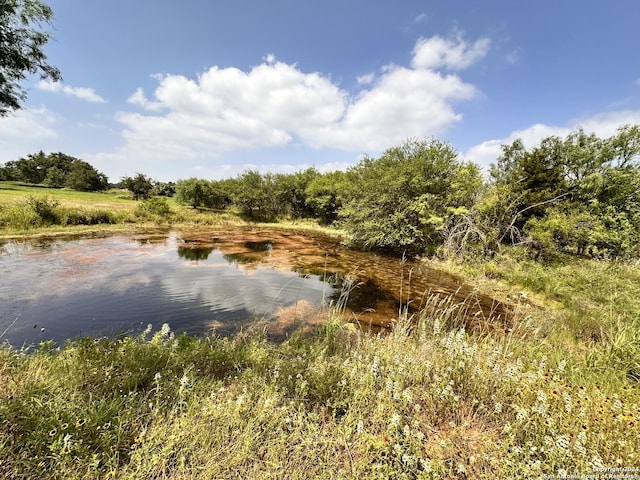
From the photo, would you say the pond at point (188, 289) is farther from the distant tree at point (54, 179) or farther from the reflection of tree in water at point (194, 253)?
the distant tree at point (54, 179)

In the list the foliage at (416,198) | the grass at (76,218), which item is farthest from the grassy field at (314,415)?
the grass at (76,218)

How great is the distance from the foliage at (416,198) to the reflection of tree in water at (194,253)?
949 centimetres

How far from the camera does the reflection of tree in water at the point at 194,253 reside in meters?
12.8

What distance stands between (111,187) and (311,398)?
253 ft

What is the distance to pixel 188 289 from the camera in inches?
326

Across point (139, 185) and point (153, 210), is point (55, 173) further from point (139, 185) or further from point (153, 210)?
point (153, 210)

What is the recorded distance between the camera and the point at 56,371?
9.62 ft

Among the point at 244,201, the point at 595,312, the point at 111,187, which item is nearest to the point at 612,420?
the point at 595,312

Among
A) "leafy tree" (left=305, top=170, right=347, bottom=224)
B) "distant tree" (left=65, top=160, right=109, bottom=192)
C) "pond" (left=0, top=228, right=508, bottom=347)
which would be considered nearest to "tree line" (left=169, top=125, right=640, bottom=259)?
"pond" (left=0, top=228, right=508, bottom=347)

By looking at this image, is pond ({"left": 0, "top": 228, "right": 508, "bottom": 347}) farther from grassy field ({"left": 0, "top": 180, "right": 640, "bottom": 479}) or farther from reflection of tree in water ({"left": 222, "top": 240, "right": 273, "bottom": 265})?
grassy field ({"left": 0, "top": 180, "right": 640, "bottom": 479})

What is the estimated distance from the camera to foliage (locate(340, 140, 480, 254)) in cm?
1487

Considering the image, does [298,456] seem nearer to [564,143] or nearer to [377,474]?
[377,474]

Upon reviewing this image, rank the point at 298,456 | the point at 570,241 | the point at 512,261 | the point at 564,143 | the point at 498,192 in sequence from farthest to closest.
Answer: the point at 564,143 < the point at 570,241 < the point at 498,192 < the point at 512,261 < the point at 298,456

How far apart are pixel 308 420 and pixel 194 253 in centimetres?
1302
